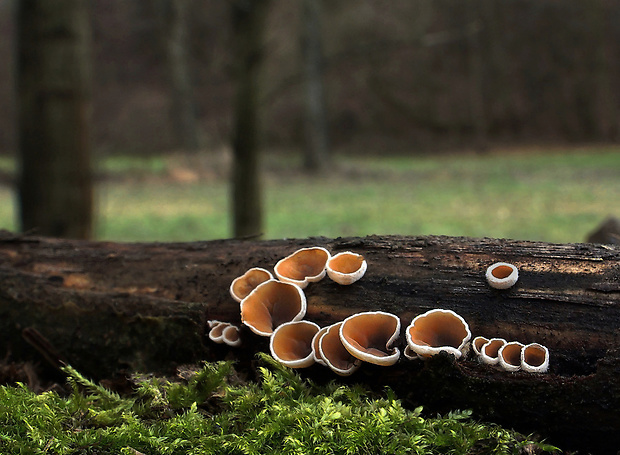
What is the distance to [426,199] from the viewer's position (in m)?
11.5

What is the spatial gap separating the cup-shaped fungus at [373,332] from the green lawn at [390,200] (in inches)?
162

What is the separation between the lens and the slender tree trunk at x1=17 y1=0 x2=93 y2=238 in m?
4.25

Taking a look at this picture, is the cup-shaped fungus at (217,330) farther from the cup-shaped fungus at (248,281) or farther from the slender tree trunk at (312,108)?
the slender tree trunk at (312,108)

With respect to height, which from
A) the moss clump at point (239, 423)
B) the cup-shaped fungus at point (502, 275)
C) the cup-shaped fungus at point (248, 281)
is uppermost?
the cup-shaped fungus at point (502, 275)

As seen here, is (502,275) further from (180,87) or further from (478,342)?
(180,87)

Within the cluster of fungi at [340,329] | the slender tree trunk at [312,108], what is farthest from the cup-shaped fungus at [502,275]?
the slender tree trunk at [312,108]

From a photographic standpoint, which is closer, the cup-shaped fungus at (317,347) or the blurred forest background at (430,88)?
the cup-shaped fungus at (317,347)

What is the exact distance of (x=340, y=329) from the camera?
1.77 metres

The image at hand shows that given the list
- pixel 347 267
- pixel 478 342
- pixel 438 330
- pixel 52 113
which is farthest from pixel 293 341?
pixel 52 113

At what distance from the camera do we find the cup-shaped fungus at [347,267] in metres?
2.04

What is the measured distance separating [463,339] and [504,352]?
13 centimetres

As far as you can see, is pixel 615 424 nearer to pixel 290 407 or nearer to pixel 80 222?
pixel 290 407

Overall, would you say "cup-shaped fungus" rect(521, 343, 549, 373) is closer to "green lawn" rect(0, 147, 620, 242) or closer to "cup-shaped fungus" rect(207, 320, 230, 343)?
"cup-shaped fungus" rect(207, 320, 230, 343)

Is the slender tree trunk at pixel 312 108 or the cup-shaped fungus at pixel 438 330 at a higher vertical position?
the slender tree trunk at pixel 312 108
